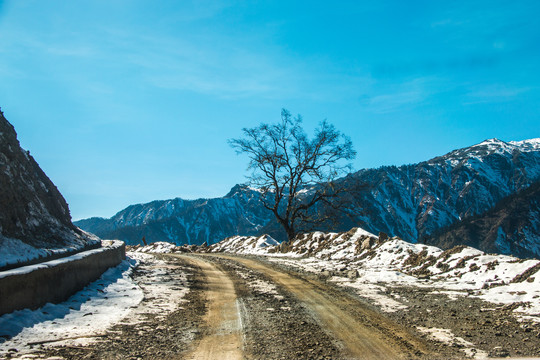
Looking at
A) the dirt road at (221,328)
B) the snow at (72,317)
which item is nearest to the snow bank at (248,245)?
the dirt road at (221,328)

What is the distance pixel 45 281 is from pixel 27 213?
695cm

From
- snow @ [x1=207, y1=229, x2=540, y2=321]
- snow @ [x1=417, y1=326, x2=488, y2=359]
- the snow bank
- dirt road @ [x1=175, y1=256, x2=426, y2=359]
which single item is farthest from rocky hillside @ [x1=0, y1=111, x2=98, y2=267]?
the snow bank

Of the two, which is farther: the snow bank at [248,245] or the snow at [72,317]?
the snow bank at [248,245]

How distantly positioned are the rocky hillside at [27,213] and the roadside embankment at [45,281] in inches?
51.2

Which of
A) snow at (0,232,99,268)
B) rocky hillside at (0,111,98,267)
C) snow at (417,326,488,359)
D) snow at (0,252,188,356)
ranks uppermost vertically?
rocky hillside at (0,111,98,267)

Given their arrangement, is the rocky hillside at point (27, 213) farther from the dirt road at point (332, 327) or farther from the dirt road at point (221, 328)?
the dirt road at point (332, 327)

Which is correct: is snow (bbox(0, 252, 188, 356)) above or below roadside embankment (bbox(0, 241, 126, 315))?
below

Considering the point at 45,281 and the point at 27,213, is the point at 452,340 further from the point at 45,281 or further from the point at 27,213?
the point at 27,213

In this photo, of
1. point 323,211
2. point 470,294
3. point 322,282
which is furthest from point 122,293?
point 323,211

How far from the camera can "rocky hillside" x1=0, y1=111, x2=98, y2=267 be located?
10.7 m

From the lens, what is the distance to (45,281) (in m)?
7.72

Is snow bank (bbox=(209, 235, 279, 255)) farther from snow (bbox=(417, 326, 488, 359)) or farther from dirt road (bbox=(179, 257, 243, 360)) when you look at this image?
snow (bbox=(417, 326, 488, 359))

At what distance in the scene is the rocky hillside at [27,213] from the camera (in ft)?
35.2

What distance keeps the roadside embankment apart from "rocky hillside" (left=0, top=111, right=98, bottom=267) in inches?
51.2
